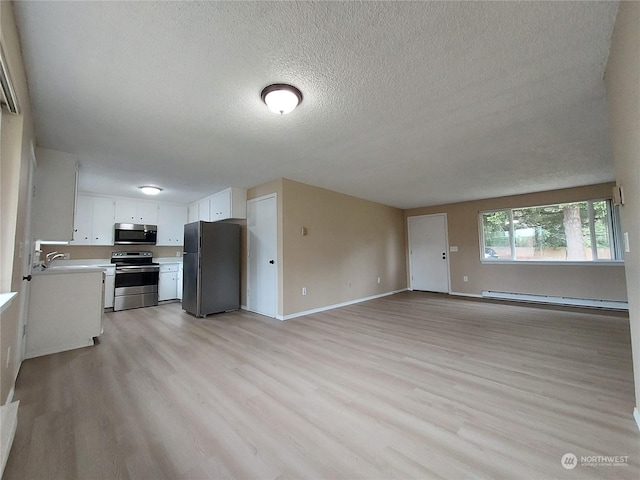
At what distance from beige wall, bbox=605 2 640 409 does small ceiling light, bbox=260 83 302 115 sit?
1.81m

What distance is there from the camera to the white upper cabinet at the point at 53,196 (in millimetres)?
2809

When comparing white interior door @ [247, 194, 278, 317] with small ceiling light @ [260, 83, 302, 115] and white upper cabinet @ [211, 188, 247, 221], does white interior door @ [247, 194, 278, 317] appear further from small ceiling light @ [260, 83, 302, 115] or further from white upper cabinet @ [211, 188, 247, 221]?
small ceiling light @ [260, 83, 302, 115]

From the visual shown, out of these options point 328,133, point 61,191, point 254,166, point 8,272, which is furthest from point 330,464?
point 61,191

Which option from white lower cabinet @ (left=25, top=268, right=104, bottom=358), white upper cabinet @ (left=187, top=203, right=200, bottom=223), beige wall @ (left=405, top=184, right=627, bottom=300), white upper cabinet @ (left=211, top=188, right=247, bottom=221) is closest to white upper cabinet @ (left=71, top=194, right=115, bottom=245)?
white upper cabinet @ (left=187, top=203, right=200, bottom=223)

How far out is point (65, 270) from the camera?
288 cm

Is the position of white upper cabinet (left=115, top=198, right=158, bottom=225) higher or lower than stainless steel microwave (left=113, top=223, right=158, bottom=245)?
higher

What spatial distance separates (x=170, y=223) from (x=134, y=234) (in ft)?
2.55

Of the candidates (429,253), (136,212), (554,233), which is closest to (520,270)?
(554,233)

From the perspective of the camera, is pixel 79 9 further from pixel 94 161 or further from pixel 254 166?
pixel 94 161

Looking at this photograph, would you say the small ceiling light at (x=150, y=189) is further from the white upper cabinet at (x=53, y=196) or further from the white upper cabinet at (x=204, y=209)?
the white upper cabinet at (x=53, y=196)

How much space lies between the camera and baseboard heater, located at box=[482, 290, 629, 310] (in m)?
4.29

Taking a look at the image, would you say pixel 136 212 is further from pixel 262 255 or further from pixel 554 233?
pixel 554 233

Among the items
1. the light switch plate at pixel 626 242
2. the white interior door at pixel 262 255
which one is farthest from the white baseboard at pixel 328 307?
the light switch plate at pixel 626 242

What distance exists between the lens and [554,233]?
489cm
